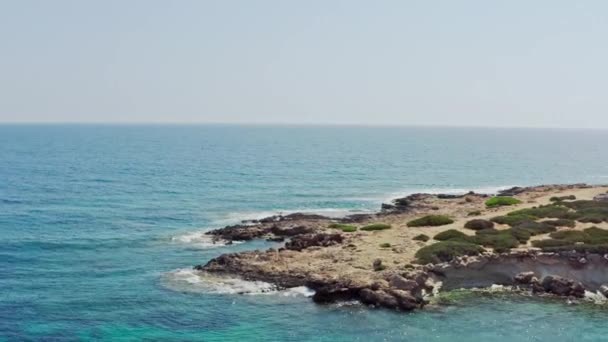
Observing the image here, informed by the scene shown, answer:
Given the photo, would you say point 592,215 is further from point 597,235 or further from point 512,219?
point 597,235

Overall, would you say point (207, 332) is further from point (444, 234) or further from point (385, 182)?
point (385, 182)

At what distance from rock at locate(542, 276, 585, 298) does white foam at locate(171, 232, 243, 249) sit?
35058 millimetres

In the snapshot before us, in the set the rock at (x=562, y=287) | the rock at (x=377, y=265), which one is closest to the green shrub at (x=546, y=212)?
the rock at (x=562, y=287)

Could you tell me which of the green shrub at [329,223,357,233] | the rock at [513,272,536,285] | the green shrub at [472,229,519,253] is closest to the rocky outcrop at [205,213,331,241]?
the green shrub at [329,223,357,233]

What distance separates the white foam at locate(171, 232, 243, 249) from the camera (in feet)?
234

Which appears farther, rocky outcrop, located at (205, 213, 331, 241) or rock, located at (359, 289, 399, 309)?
rocky outcrop, located at (205, 213, 331, 241)

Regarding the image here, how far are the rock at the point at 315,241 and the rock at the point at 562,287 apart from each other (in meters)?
21.2

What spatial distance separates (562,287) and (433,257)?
10.7 metres

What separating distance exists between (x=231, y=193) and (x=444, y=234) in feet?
194

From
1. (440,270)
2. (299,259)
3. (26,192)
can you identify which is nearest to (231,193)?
(26,192)

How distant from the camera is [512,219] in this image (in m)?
69.2

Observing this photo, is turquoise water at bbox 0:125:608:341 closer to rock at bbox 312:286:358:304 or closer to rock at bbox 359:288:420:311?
rock at bbox 312:286:358:304

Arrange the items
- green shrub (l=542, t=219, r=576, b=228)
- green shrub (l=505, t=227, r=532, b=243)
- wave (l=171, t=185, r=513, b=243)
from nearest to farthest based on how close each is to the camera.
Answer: green shrub (l=505, t=227, r=532, b=243), green shrub (l=542, t=219, r=576, b=228), wave (l=171, t=185, r=513, b=243)

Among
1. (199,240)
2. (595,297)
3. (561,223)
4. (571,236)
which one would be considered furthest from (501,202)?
(199,240)
